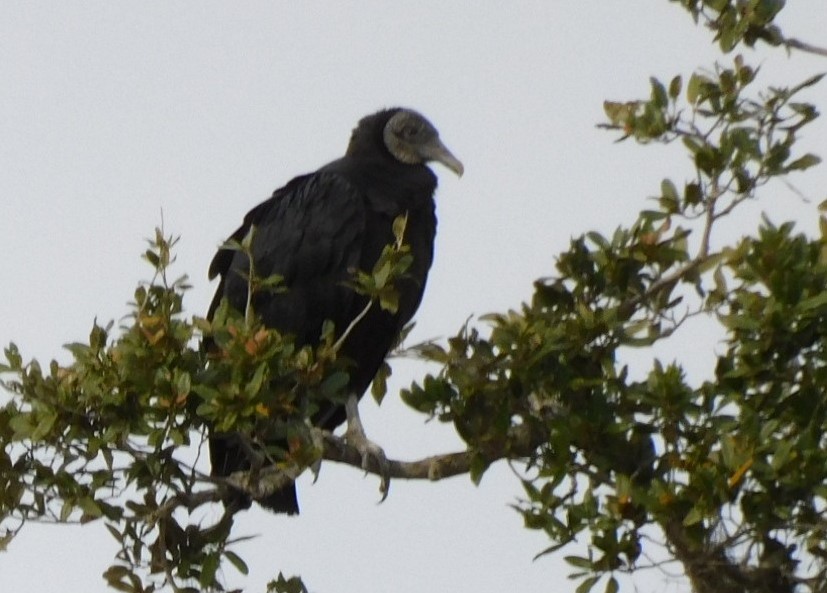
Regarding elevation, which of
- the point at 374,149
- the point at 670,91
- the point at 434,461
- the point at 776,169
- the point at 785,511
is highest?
the point at 374,149

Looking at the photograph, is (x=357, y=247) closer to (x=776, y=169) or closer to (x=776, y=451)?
(x=776, y=169)

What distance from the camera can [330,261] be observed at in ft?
16.3

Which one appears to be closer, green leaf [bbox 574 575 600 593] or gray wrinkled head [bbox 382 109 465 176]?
green leaf [bbox 574 575 600 593]

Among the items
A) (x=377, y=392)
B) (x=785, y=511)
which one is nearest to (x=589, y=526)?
(x=785, y=511)

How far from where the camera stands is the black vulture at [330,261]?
494 cm

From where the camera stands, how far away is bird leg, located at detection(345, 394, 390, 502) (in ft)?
14.4

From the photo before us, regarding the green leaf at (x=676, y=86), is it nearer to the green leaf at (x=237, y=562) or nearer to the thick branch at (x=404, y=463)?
the thick branch at (x=404, y=463)

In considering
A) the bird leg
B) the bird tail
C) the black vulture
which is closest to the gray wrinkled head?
the black vulture

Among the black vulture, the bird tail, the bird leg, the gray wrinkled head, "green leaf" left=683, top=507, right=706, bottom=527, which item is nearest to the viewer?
"green leaf" left=683, top=507, right=706, bottom=527

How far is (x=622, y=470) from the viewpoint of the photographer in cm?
363

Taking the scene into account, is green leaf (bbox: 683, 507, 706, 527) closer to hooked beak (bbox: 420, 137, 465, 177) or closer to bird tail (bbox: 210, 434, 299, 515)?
bird tail (bbox: 210, 434, 299, 515)

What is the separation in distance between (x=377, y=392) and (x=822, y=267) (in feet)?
6.26

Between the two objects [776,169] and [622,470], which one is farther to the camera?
[776,169]

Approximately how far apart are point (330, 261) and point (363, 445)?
0.69 metres
